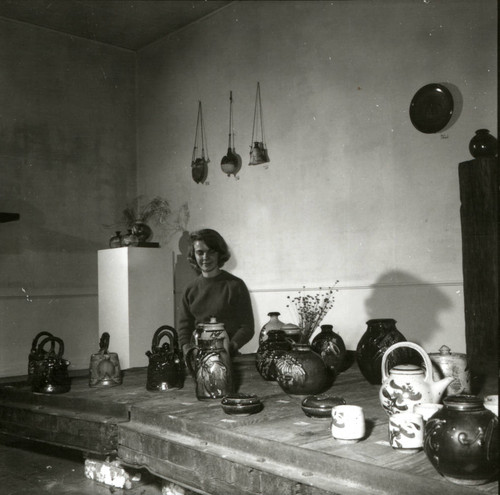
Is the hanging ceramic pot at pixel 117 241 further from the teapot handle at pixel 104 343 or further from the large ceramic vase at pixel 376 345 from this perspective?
the large ceramic vase at pixel 376 345

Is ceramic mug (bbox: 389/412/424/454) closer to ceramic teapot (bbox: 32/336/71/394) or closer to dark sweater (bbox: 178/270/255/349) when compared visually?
ceramic teapot (bbox: 32/336/71/394)

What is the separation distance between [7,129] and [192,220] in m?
2.20

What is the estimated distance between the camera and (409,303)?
15.1ft

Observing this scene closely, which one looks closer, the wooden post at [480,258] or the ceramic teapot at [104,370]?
the wooden post at [480,258]

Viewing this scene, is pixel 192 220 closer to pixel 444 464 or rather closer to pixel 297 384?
pixel 297 384

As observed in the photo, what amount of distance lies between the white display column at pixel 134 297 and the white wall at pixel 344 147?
766 millimetres

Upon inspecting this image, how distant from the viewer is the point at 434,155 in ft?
14.6

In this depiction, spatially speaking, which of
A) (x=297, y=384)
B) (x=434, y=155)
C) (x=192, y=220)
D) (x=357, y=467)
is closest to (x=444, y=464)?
(x=357, y=467)

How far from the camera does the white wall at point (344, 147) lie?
171 inches

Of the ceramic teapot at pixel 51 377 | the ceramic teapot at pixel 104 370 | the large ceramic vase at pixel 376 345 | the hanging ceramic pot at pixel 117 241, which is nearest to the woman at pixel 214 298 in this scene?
the ceramic teapot at pixel 104 370

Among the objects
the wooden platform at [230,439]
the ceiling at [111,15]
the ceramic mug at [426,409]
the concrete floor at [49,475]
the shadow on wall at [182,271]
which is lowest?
the concrete floor at [49,475]

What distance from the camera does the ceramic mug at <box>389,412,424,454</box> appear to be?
1.91 m

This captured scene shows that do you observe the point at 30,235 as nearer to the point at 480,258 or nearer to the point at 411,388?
the point at 480,258

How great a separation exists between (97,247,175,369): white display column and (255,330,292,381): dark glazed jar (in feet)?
8.64
